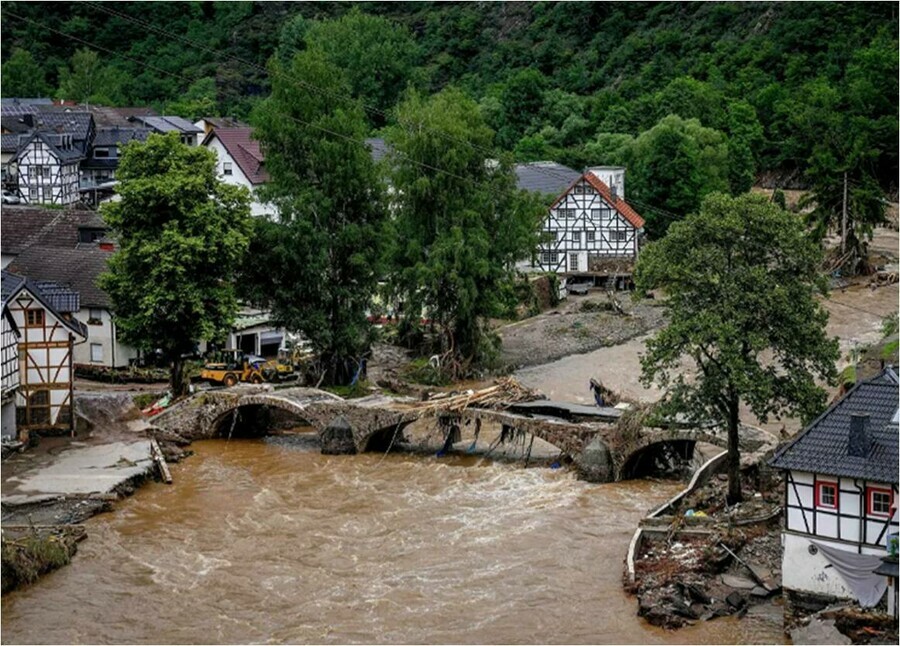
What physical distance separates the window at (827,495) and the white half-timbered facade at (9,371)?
3068cm

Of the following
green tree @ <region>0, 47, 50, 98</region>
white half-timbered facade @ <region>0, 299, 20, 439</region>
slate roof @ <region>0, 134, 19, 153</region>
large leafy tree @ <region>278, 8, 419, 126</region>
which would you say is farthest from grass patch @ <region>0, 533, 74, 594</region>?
green tree @ <region>0, 47, 50, 98</region>

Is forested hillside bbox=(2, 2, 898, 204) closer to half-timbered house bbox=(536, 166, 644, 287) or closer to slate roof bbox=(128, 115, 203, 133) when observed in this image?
half-timbered house bbox=(536, 166, 644, 287)

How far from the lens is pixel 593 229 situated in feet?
299

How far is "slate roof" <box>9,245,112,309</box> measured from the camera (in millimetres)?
65500

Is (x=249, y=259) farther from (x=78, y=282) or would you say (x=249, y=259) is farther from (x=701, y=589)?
(x=701, y=589)

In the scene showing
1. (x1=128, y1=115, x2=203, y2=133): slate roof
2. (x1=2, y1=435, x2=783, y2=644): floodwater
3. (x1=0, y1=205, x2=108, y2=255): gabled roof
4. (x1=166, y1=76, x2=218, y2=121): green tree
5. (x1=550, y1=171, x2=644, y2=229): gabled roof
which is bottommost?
(x1=2, y1=435, x2=783, y2=644): floodwater

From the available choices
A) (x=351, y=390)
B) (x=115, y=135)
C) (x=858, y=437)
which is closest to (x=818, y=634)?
(x=858, y=437)

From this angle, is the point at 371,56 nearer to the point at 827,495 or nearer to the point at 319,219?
the point at 319,219

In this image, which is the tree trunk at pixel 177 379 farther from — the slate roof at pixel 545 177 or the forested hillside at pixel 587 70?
the forested hillside at pixel 587 70

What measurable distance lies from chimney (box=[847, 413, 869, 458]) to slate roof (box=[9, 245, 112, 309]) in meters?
39.4

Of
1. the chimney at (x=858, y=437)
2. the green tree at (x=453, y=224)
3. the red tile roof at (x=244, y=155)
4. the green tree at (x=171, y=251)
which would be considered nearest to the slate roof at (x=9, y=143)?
the red tile roof at (x=244, y=155)

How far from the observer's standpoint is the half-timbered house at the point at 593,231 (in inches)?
3575

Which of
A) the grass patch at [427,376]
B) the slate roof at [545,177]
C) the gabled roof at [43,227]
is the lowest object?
the grass patch at [427,376]

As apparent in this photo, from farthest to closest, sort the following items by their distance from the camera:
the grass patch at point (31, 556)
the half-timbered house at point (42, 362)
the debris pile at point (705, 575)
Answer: the half-timbered house at point (42, 362)
the grass patch at point (31, 556)
the debris pile at point (705, 575)
